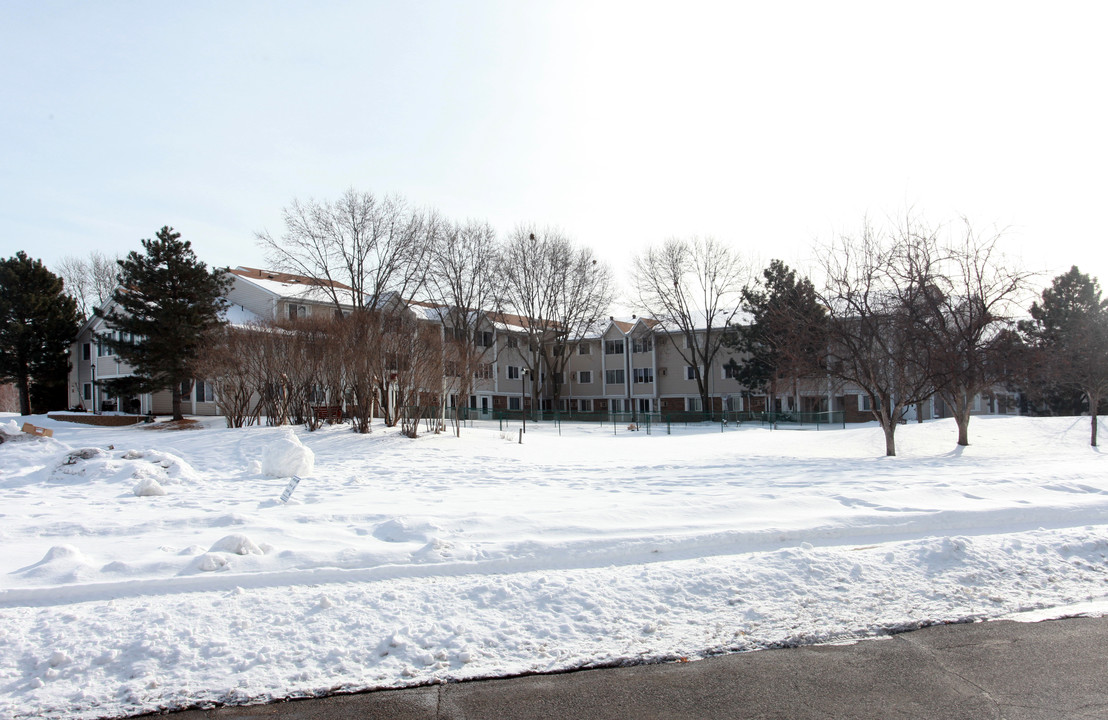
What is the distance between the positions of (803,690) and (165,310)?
106ft

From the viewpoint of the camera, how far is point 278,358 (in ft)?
85.5

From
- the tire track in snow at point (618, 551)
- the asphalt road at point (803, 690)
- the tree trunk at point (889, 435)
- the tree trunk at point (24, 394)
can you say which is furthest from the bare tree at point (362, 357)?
the tree trunk at point (24, 394)

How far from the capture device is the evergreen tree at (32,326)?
128 ft

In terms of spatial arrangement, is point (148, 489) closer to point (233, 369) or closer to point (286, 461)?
point (286, 461)

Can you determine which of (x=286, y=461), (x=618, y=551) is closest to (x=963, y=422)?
(x=618, y=551)

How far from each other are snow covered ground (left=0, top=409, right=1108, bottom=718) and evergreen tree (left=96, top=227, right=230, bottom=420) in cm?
1964

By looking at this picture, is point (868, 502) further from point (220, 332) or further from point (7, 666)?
point (220, 332)

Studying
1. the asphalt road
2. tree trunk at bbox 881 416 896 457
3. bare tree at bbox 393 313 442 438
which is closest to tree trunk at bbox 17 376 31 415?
bare tree at bbox 393 313 442 438

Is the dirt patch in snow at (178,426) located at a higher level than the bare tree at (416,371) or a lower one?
lower

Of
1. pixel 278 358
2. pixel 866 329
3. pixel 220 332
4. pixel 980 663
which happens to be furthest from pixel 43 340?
pixel 980 663

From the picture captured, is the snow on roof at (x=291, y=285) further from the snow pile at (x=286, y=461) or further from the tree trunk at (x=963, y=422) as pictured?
the tree trunk at (x=963, y=422)

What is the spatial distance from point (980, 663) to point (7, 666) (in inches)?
258

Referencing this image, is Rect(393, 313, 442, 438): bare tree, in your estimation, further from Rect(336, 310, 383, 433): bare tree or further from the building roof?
the building roof

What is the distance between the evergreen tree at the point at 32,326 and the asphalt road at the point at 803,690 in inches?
1760
